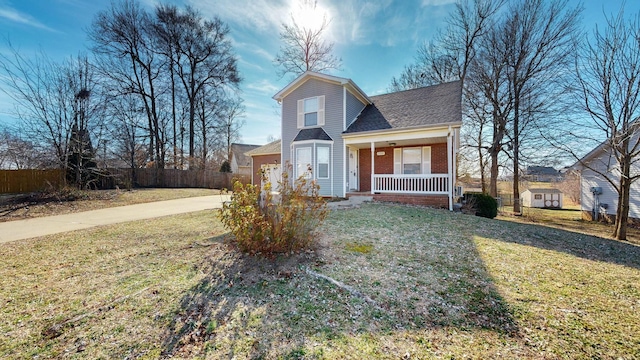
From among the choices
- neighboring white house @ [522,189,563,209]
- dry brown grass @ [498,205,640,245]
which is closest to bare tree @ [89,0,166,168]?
dry brown grass @ [498,205,640,245]

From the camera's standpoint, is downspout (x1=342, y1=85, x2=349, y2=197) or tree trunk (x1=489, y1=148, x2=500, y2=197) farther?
tree trunk (x1=489, y1=148, x2=500, y2=197)

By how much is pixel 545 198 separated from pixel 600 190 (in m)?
13.2

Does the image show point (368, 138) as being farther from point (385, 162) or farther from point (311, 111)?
point (311, 111)

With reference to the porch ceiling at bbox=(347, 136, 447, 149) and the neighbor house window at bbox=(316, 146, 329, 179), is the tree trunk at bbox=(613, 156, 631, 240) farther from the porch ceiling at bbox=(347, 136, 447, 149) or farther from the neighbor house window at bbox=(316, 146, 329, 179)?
the neighbor house window at bbox=(316, 146, 329, 179)

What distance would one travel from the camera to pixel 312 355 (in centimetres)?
241

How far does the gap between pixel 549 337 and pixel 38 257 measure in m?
7.99

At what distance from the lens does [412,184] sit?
38.0 ft

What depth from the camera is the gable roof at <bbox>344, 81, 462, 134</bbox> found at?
11.1 meters

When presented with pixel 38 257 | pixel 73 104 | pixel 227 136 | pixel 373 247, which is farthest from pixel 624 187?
pixel 227 136

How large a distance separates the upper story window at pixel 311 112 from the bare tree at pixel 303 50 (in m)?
8.38

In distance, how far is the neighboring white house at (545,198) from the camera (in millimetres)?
25688

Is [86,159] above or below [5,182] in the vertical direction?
above

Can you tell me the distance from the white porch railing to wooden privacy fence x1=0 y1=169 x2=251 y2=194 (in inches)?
255

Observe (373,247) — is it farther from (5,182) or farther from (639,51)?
(5,182)
